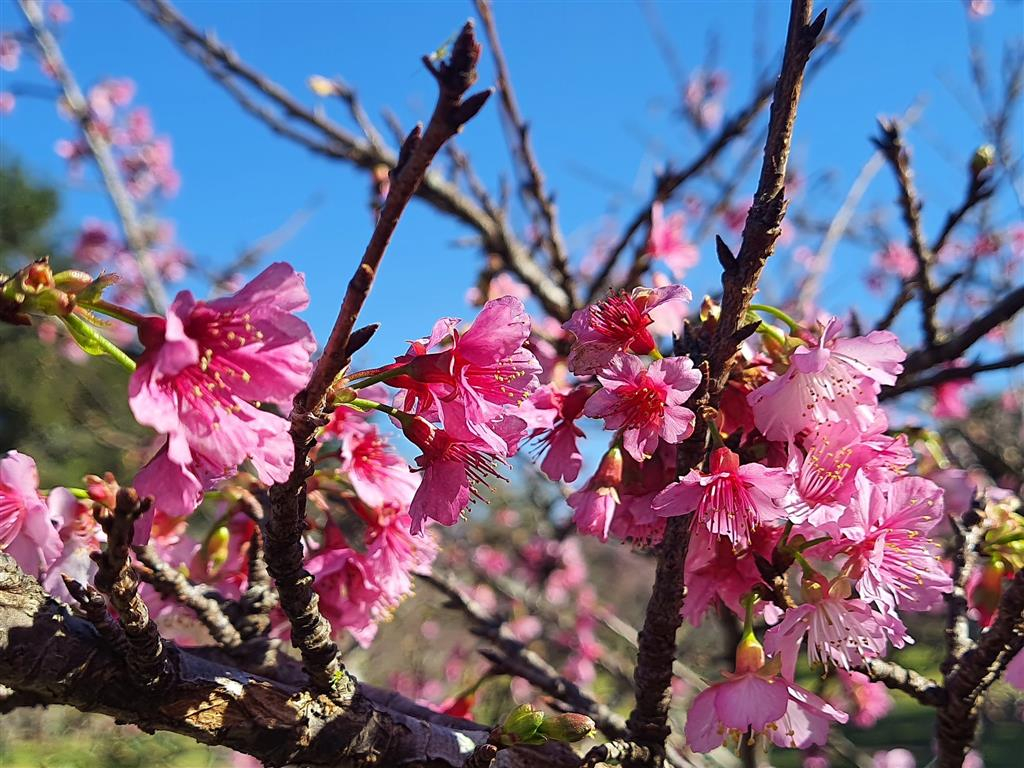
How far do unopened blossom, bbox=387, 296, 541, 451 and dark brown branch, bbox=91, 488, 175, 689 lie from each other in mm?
358

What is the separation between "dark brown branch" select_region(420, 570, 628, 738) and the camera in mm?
1505

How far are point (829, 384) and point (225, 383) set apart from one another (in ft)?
2.84

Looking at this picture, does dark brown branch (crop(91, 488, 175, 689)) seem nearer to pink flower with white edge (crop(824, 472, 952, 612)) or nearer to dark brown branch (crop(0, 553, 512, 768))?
dark brown branch (crop(0, 553, 512, 768))

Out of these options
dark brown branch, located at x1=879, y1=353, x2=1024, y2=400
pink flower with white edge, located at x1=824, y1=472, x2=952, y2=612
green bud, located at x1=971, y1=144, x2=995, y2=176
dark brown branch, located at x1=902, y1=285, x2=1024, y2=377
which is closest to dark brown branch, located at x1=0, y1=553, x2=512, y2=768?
pink flower with white edge, located at x1=824, y1=472, x2=952, y2=612

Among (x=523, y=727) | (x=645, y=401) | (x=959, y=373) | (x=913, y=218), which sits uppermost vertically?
(x=913, y=218)

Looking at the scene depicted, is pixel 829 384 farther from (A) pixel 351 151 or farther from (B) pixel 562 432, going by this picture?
(A) pixel 351 151

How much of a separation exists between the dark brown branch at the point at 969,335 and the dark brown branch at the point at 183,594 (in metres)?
1.52

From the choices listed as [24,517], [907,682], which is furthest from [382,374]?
[907,682]

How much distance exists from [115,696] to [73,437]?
62.7 ft

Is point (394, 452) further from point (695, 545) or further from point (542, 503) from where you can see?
point (542, 503)

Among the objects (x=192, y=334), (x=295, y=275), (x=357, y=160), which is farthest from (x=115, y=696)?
(x=357, y=160)

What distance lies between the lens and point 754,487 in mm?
1024

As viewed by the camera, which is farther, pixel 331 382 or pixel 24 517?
pixel 24 517

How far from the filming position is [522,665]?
1616mm
